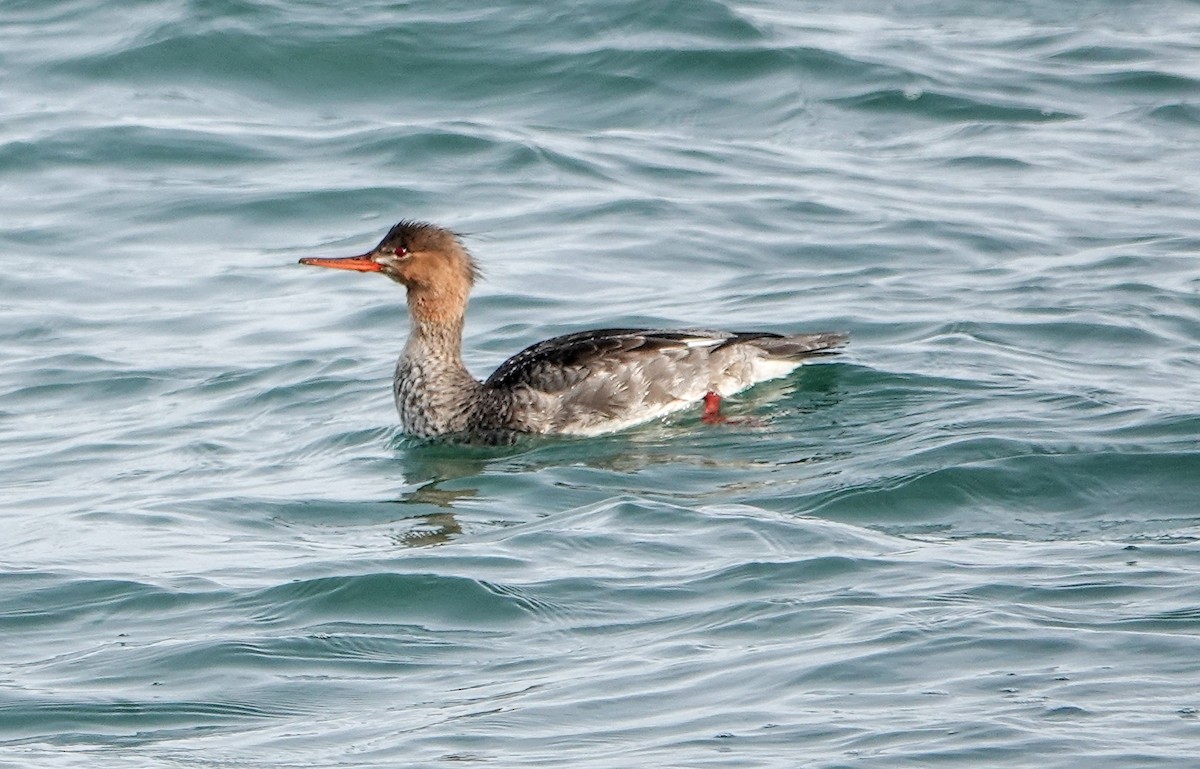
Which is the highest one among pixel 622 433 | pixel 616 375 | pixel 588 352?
pixel 588 352

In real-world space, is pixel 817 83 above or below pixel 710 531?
above

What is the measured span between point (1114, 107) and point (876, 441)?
7.95 metres

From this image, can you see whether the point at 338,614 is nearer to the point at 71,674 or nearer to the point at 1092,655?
the point at 71,674

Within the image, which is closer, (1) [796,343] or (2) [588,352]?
(2) [588,352]

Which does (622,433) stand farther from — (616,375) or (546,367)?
(546,367)

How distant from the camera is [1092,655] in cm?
694

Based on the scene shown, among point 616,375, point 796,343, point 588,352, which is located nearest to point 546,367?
point 588,352

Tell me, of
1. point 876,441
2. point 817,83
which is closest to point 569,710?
point 876,441

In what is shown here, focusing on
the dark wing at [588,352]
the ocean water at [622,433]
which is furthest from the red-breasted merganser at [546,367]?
the ocean water at [622,433]

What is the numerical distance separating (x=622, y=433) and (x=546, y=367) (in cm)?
53

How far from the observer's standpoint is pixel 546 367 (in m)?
11.1

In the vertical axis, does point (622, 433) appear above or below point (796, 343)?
below

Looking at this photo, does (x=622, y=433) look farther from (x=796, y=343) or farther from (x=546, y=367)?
(x=796, y=343)

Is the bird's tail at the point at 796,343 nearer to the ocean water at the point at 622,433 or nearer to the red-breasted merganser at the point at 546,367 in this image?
A: the red-breasted merganser at the point at 546,367
